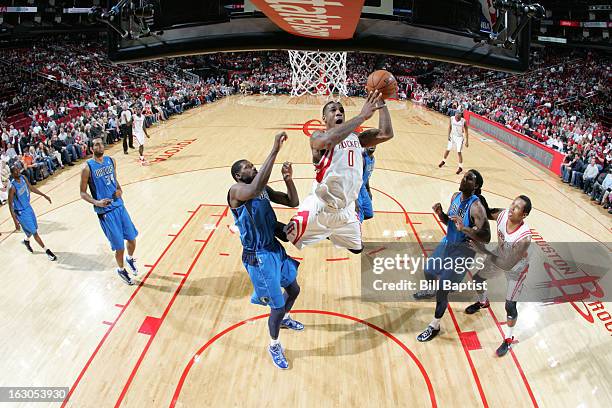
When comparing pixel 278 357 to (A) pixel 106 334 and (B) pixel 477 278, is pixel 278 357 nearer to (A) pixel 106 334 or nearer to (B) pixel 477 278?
(A) pixel 106 334

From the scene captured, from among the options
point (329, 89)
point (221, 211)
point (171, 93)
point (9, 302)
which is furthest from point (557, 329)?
point (171, 93)

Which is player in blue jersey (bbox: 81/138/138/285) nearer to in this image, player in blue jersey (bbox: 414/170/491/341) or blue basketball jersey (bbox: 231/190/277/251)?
blue basketball jersey (bbox: 231/190/277/251)

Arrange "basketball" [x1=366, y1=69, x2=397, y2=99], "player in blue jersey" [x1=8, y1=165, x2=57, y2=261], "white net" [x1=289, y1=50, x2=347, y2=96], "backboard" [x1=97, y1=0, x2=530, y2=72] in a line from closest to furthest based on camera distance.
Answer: "backboard" [x1=97, y1=0, x2=530, y2=72], "basketball" [x1=366, y1=69, x2=397, y2=99], "player in blue jersey" [x1=8, y1=165, x2=57, y2=261], "white net" [x1=289, y1=50, x2=347, y2=96]

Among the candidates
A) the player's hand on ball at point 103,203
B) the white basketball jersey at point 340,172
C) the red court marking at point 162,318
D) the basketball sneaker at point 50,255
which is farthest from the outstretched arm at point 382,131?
the basketball sneaker at point 50,255

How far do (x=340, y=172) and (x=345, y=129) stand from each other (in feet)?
1.72

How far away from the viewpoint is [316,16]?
2.73 m

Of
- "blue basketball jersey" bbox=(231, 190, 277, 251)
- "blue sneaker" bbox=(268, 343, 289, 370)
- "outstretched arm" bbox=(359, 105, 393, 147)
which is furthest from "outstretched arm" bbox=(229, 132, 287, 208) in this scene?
"blue sneaker" bbox=(268, 343, 289, 370)

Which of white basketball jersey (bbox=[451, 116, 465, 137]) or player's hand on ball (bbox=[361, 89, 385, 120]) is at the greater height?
player's hand on ball (bbox=[361, 89, 385, 120])

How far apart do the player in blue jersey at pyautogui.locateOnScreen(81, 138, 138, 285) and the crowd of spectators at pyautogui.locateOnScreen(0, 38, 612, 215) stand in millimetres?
4101

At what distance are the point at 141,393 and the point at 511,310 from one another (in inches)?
136

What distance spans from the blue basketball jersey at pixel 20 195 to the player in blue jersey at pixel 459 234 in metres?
5.42

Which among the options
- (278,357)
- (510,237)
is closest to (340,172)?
(510,237)

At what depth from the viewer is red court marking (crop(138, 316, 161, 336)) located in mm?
4453

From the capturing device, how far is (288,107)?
20656 millimetres
